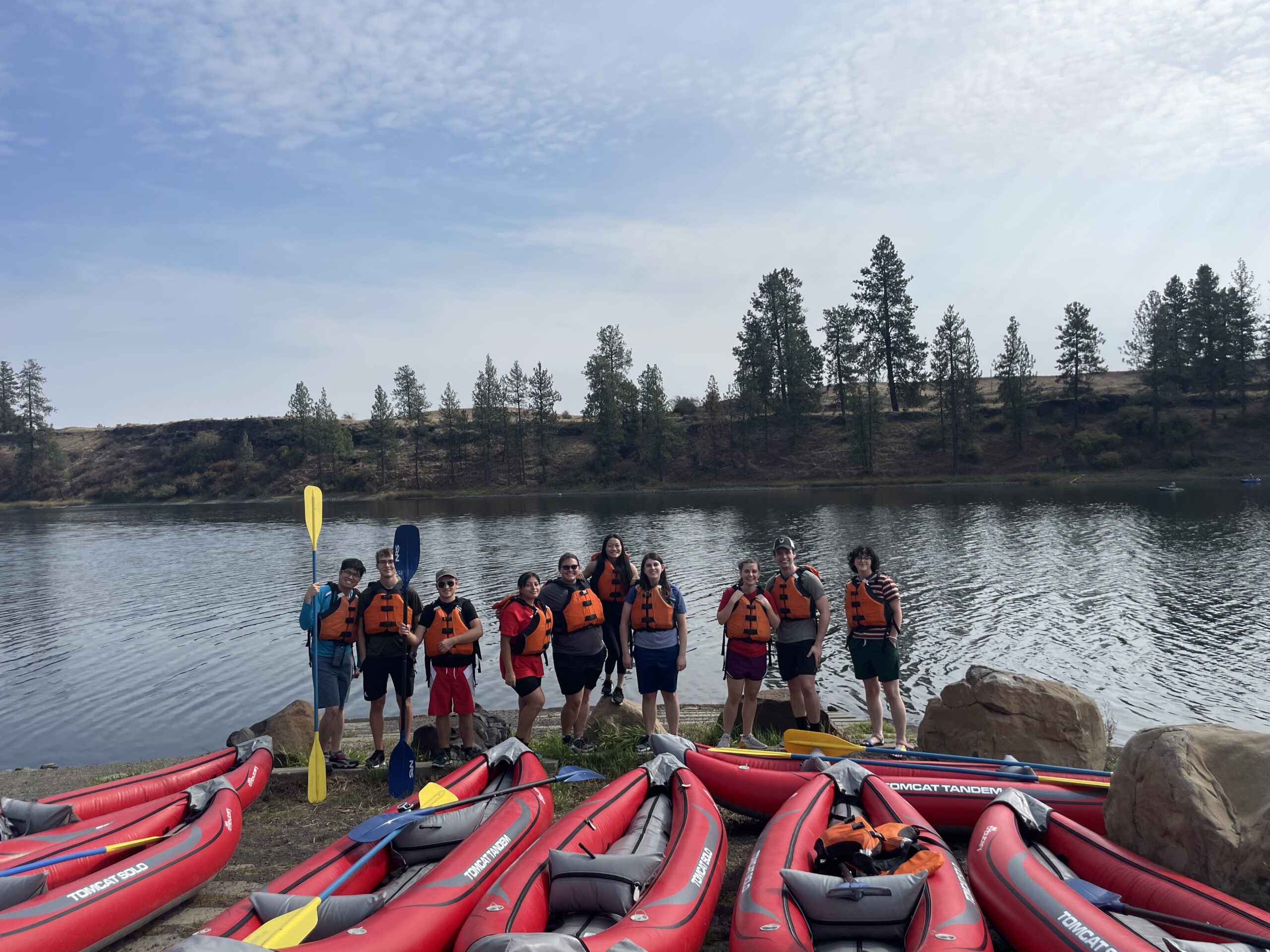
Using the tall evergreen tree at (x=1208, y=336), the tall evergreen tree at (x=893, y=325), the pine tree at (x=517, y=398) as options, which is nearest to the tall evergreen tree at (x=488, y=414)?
the pine tree at (x=517, y=398)

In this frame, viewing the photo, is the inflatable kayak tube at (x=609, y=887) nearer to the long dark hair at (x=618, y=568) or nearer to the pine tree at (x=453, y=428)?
the long dark hair at (x=618, y=568)

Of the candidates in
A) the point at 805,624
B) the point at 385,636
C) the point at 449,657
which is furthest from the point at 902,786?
the point at 385,636

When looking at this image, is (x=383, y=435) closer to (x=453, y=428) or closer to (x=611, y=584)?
(x=453, y=428)

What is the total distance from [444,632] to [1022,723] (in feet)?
18.0

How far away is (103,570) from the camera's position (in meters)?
28.2

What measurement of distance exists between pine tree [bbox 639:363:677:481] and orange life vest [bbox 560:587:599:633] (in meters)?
52.6

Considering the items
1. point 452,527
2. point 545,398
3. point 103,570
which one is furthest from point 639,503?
point 103,570

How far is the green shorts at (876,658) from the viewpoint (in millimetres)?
7488

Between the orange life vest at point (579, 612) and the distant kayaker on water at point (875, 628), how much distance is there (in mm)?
2522

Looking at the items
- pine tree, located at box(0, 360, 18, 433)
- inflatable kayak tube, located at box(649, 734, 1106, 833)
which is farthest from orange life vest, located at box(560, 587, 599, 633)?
pine tree, located at box(0, 360, 18, 433)

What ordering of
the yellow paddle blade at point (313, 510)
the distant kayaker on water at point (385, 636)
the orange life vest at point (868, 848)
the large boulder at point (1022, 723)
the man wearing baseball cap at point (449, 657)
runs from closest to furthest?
the orange life vest at point (868, 848) < the large boulder at point (1022, 723) < the man wearing baseball cap at point (449, 657) < the distant kayaker on water at point (385, 636) < the yellow paddle blade at point (313, 510)

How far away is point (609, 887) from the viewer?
430cm

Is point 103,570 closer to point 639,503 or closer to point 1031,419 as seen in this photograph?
point 639,503

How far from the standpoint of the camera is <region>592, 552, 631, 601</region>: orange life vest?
8477 mm
